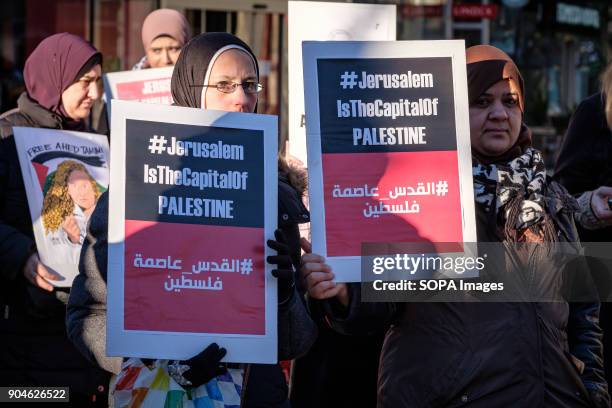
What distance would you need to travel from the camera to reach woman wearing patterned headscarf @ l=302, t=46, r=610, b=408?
341 centimetres

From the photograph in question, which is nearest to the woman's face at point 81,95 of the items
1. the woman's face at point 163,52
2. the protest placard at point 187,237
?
the woman's face at point 163,52

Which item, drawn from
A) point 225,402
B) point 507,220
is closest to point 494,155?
point 507,220

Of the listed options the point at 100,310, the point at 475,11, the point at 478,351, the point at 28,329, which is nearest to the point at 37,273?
the point at 28,329

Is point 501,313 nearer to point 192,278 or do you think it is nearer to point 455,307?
point 455,307

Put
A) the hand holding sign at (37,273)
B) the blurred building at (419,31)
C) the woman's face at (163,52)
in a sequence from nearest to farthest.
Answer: the hand holding sign at (37,273) → the woman's face at (163,52) → the blurred building at (419,31)

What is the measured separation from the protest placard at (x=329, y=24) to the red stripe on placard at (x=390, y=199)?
1877 millimetres

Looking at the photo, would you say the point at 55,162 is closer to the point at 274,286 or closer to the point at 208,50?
the point at 208,50

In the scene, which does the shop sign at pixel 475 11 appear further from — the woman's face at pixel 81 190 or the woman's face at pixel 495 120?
the woman's face at pixel 495 120

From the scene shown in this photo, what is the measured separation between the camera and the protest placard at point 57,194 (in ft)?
15.3

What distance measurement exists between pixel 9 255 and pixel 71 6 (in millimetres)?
5543

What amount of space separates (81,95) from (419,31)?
6.72 metres

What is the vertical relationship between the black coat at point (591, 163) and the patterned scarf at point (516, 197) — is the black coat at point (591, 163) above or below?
above

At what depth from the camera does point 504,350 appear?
3.42 metres

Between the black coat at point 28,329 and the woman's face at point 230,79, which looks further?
the black coat at point 28,329
